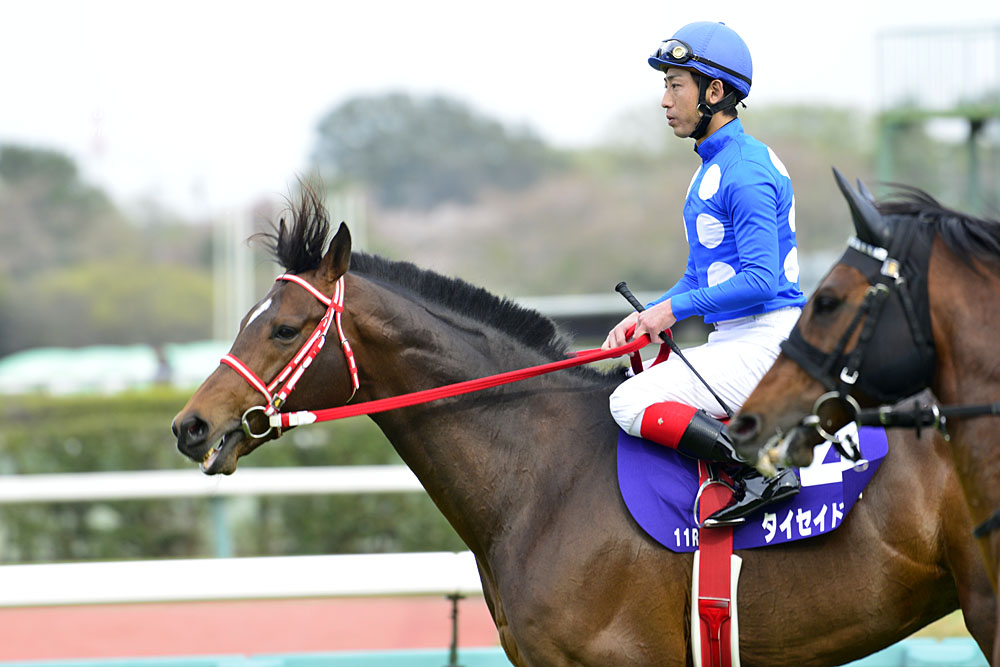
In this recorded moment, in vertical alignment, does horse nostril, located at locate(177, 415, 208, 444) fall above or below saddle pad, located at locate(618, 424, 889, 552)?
above

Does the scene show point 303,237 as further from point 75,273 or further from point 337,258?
point 75,273

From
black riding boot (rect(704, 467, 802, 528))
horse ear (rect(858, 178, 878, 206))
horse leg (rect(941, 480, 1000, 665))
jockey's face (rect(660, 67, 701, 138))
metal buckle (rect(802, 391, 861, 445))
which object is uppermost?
jockey's face (rect(660, 67, 701, 138))

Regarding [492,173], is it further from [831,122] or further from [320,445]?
[320,445]

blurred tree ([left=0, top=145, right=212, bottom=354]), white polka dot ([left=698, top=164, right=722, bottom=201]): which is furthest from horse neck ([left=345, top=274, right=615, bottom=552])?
blurred tree ([left=0, top=145, right=212, bottom=354])

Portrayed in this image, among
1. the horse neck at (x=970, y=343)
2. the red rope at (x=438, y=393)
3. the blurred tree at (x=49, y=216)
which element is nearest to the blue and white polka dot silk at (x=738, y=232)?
the red rope at (x=438, y=393)

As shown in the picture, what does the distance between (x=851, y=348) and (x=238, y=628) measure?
5.91 metres

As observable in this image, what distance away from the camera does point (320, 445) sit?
967cm

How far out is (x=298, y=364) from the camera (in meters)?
3.17

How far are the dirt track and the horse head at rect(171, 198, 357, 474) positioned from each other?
154 inches

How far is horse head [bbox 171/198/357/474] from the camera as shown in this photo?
10.2 ft

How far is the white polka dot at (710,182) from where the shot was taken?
3.17 meters

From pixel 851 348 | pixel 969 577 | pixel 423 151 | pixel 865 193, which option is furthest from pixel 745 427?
pixel 423 151

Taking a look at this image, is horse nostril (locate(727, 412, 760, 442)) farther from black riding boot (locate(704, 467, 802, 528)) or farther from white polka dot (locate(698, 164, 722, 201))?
white polka dot (locate(698, 164, 722, 201))

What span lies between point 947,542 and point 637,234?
45.2 m
